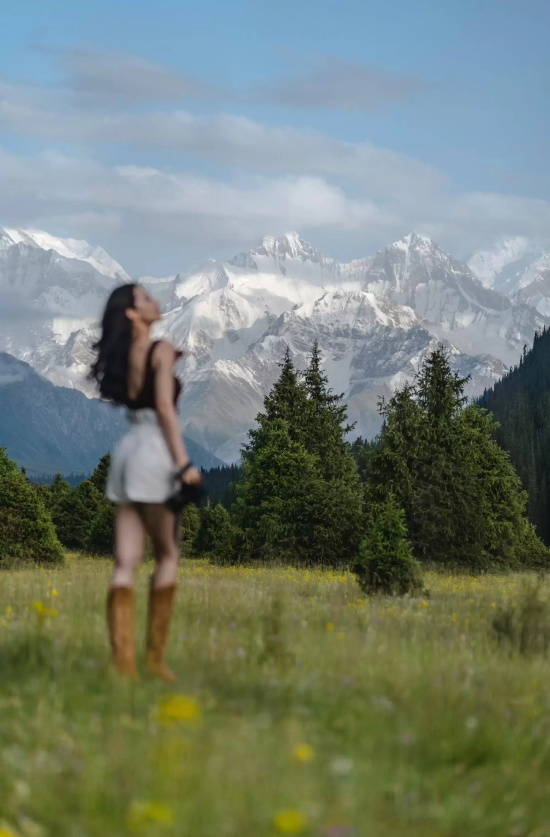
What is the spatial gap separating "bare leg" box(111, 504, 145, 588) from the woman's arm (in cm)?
47

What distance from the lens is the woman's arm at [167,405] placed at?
6.45m

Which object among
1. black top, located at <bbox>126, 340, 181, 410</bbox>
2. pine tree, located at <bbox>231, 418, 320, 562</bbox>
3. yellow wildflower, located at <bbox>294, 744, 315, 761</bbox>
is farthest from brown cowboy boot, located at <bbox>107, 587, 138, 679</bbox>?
pine tree, located at <bbox>231, 418, 320, 562</bbox>

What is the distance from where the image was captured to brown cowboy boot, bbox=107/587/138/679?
20.7 feet

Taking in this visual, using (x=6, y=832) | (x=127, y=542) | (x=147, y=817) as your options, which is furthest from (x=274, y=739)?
(x=127, y=542)

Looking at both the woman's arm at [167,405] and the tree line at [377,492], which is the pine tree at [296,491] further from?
the woman's arm at [167,405]

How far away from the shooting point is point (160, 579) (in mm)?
6582

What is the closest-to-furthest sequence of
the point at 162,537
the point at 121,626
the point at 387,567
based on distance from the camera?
the point at 121,626
the point at 162,537
the point at 387,567

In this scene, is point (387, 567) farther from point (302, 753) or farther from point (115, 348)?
point (302, 753)

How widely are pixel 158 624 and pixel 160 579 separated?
0.29m

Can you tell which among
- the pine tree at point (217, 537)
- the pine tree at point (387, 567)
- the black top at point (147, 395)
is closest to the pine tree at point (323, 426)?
the pine tree at point (217, 537)

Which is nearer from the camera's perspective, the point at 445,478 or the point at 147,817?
the point at 147,817

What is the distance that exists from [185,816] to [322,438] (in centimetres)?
5480

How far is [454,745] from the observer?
5070 millimetres

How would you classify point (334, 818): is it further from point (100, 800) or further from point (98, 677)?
point (98, 677)
